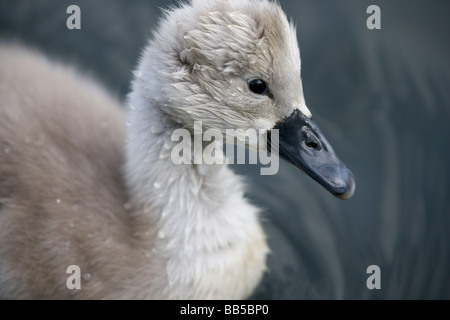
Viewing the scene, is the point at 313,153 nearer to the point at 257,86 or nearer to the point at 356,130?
the point at 257,86

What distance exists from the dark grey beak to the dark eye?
159mm

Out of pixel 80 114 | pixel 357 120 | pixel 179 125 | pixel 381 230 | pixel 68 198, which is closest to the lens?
pixel 179 125

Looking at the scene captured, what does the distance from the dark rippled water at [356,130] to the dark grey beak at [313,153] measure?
1033 millimetres

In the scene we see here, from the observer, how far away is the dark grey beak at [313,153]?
235 centimetres

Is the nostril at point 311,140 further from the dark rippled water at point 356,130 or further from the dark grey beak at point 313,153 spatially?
the dark rippled water at point 356,130

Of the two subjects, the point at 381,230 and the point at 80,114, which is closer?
the point at 80,114

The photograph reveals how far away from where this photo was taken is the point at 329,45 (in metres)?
3.94

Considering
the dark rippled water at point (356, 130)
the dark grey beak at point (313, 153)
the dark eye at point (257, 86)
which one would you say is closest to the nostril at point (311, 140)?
the dark grey beak at point (313, 153)

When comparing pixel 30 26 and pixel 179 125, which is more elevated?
pixel 30 26

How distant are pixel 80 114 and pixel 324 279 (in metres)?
1.56

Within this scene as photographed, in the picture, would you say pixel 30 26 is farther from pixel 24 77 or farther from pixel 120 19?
pixel 24 77

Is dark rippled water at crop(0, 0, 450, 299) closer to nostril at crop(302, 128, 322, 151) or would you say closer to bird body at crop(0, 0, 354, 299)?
bird body at crop(0, 0, 354, 299)
